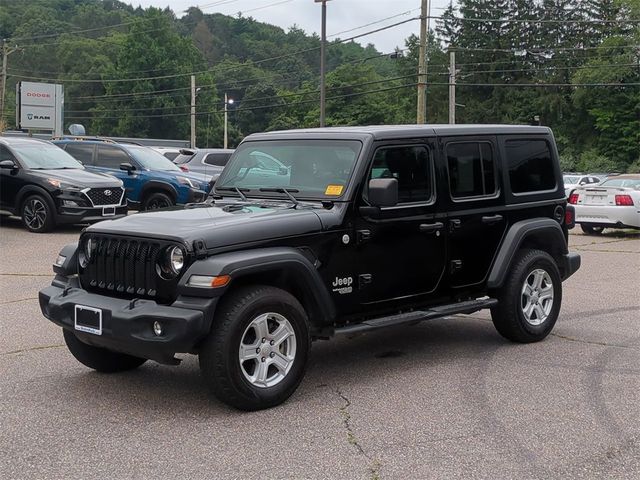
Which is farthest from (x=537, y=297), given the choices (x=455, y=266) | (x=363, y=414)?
(x=363, y=414)

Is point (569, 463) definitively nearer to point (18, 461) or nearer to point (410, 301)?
point (410, 301)

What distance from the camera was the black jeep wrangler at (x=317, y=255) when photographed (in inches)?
193

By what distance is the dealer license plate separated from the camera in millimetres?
5020

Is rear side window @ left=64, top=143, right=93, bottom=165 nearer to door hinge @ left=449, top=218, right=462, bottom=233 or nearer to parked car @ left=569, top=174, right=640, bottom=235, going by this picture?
parked car @ left=569, top=174, right=640, bottom=235

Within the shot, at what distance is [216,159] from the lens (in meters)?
22.0

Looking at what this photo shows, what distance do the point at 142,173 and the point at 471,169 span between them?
12.0 metres

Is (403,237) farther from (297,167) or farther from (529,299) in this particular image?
(529,299)

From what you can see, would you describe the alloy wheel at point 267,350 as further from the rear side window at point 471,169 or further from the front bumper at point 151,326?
the rear side window at point 471,169

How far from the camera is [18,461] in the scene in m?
4.22

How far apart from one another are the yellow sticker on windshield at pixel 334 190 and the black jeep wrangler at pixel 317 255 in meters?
0.02

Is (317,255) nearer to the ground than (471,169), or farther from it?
nearer to the ground

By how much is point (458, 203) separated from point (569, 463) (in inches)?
104

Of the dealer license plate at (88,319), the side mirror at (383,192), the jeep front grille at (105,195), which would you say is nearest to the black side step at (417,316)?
the side mirror at (383,192)

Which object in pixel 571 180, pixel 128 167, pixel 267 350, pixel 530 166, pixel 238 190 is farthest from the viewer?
pixel 571 180
